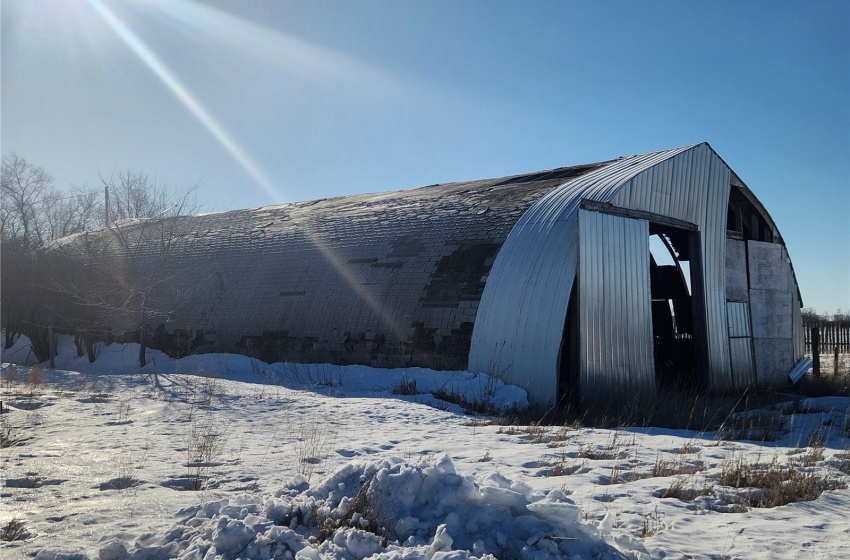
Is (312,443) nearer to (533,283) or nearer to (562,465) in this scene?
(562,465)

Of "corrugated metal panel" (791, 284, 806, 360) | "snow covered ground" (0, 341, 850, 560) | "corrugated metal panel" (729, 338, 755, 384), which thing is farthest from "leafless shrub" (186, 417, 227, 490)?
"corrugated metal panel" (791, 284, 806, 360)

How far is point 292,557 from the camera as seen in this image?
509 cm

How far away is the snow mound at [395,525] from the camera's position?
16.2ft

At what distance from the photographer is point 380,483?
562 cm

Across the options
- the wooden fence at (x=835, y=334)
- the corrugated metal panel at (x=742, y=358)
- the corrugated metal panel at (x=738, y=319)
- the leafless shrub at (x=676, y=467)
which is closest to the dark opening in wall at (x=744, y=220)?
the corrugated metal panel at (x=738, y=319)

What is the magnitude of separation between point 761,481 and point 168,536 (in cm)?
553

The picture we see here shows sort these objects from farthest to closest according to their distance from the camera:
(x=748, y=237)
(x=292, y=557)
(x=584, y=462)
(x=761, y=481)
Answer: (x=748, y=237) → (x=584, y=462) → (x=761, y=481) → (x=292, y=557)

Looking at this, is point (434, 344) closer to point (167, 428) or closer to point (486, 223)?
point (486, 223)

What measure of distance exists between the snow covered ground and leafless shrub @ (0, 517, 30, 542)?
3 cm

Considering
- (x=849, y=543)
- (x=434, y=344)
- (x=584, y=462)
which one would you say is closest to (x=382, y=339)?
(x=434, y=344)

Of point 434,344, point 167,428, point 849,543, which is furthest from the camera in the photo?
point 434,344

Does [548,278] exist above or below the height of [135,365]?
above

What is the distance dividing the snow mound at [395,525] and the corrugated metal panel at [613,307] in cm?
898

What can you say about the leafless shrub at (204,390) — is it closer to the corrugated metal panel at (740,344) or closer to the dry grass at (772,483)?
the dry grass at (772,483)
